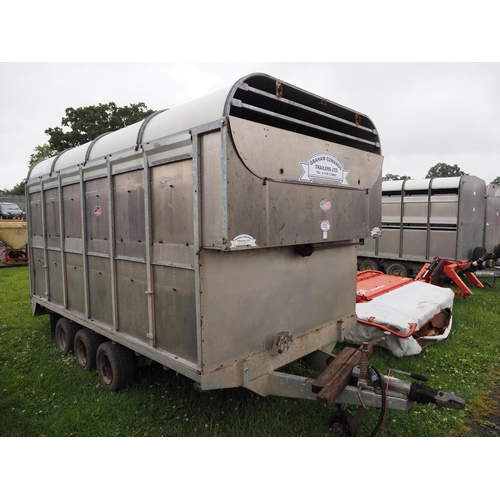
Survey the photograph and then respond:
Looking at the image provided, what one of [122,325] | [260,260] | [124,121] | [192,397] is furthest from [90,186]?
[124,121]

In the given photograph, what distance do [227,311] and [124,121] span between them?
30978 mm

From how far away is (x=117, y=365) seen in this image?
441 centimetres

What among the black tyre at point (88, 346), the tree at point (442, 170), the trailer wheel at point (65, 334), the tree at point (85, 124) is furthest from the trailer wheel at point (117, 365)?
the tree at point (442, 170)

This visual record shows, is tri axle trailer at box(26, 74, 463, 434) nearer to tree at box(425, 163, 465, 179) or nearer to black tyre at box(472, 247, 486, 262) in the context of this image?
black tyre at box(472, 247, 486, 262)

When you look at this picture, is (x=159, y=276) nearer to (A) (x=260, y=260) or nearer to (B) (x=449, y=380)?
(A) (x=260, y=260)

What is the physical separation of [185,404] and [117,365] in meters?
0.94

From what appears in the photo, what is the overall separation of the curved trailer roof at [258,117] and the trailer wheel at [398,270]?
7.28m

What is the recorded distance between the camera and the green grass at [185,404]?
3.76m

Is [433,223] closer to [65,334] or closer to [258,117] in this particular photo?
[258,117]

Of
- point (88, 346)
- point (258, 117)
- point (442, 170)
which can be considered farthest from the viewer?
point (442, 170)

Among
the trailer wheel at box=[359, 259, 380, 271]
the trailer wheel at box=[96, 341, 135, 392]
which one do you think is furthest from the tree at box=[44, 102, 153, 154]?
the trailer wheel at box=[96, 341, 135, 392]

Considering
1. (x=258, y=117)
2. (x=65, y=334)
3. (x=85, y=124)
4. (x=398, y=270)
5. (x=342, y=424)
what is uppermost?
(x=85, y=124)

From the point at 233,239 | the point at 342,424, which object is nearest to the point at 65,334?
the point at 233,239

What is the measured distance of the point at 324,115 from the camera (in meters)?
3.83
